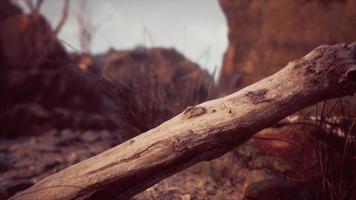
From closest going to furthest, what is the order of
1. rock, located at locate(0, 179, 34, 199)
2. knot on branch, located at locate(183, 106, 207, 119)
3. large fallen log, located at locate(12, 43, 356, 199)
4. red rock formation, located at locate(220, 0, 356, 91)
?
large fallen log, located at locate(12, 43, 356, 199) → knot on branch, located at locate(183, 106, 207, 119) → rock, located at locate(0, 179, 34, 199) → red rock formation, located at locate(220, 0, 356, 91)

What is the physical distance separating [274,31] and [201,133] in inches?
179

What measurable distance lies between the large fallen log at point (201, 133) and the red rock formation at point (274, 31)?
10.7ft

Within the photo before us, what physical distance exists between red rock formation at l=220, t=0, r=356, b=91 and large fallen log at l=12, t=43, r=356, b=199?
3246 mm

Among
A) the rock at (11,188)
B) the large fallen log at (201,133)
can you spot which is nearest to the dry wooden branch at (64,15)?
the rock at (11,188)

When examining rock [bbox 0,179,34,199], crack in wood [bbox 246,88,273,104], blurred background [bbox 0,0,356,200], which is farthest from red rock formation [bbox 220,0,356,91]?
rock [bbox 0,179,34,199]

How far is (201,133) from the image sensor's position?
Result: 1.82 meters

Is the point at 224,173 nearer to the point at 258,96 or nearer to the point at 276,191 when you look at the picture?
the point at 276,191

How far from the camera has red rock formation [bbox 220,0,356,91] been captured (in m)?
4.79

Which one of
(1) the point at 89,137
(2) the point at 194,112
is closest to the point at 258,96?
(2) the point at 194,112

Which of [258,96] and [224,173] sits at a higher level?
[258,96]

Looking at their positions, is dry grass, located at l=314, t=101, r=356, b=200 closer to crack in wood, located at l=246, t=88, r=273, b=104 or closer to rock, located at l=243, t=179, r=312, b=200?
rock, located at l=243, t=179, r=312, b=200

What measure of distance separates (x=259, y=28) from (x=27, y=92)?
5.28 m

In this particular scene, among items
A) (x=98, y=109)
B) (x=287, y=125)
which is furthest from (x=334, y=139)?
(x=98, y=109)

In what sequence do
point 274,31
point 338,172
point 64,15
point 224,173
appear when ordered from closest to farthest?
point 338,172 → point 224,173 → point 274,31 → point 64,15
